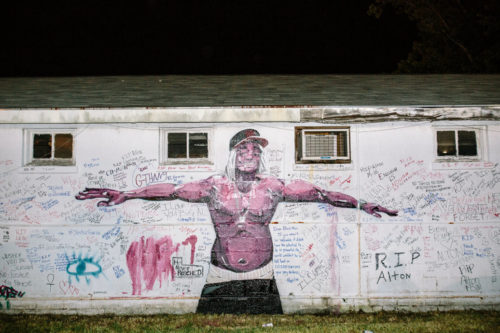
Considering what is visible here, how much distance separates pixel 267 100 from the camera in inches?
251

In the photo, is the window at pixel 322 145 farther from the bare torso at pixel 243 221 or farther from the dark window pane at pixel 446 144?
the dark window pane at pixel 446 144

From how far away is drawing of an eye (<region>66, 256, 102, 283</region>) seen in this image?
20.3ft

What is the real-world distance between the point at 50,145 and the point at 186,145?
214 cm

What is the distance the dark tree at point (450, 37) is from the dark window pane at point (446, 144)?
1323cm

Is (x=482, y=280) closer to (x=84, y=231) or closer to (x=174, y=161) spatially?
(x=174, y=161)

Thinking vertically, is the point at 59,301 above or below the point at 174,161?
below

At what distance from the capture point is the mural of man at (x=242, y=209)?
620 cm

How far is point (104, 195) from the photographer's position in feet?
20.5

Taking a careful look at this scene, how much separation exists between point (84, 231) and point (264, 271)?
2847mm

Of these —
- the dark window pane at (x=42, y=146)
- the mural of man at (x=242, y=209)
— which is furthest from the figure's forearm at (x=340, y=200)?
the dark window pane at (x=42, y=146)

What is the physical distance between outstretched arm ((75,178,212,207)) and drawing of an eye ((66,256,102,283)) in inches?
35.1

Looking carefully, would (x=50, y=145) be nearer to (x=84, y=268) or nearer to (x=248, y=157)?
(x=84, y=268)

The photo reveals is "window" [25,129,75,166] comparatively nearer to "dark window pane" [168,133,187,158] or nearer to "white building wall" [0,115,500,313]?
"white building wall" [0,115,500,313]

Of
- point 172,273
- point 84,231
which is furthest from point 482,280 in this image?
point 84,231
